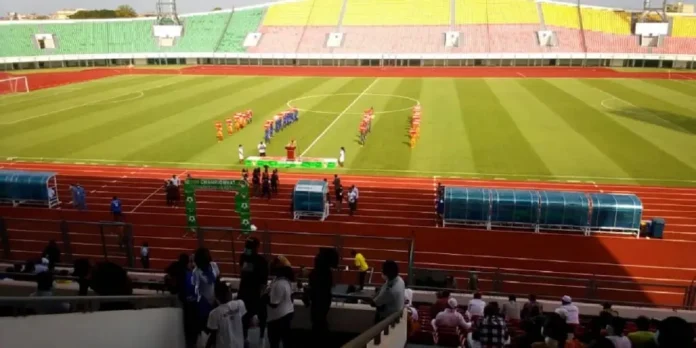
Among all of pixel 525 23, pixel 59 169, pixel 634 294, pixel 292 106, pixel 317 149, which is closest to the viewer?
pixel 634 294

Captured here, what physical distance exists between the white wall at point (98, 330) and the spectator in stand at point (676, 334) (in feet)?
17.3

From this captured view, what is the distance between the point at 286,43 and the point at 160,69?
55.9ft

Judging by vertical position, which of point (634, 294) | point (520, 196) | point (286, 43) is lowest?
point (634, 294)

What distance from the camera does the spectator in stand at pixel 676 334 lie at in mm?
4371

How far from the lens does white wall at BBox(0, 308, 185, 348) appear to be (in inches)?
193

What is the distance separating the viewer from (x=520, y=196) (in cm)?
1811

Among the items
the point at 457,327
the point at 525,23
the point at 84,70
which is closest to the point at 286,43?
the point at 84,70

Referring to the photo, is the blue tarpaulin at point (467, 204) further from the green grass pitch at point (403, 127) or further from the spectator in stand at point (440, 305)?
the spectator in stand at point (440, 305)

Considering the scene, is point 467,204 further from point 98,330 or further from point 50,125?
point 50,125

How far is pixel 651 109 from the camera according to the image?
37250mm

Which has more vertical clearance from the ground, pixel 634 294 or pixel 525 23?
pixel 525 23

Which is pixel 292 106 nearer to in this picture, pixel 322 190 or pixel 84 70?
pixel 322 190

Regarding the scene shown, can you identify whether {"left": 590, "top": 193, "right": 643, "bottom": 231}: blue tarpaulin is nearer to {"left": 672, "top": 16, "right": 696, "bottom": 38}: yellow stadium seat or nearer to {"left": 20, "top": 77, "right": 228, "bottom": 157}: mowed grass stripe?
{"left": 20, "top": 77, "right": 228, "bottom": 157}: mowed grass stripe

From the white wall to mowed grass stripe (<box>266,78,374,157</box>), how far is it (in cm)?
1993
